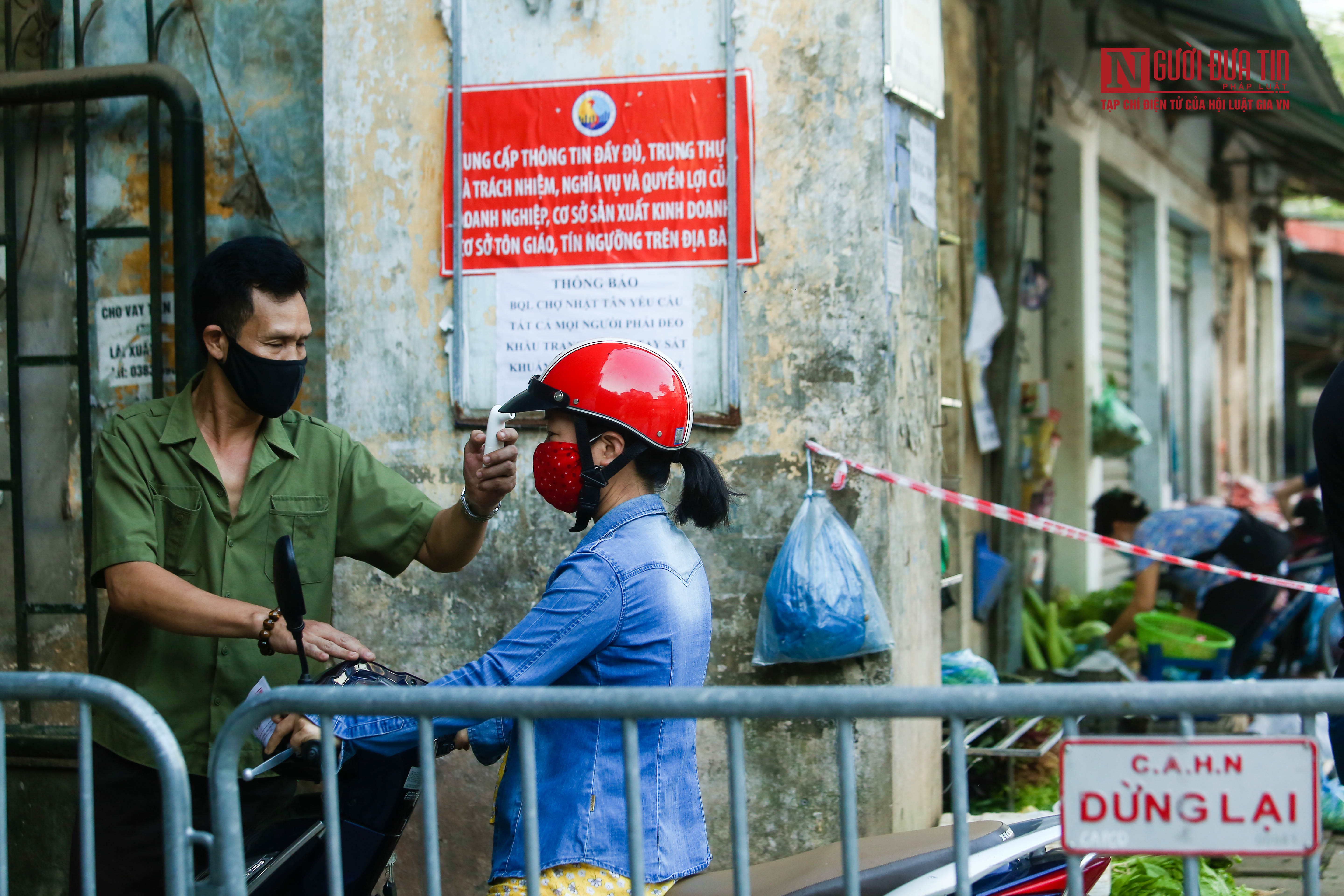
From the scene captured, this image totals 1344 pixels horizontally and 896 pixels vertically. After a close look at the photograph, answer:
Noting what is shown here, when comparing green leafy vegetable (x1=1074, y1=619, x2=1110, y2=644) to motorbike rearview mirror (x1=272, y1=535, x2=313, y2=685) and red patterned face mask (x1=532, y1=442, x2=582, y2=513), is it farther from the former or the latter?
motorbike rearview mirror (x1=272, y1=535, x2=313, y2=685)

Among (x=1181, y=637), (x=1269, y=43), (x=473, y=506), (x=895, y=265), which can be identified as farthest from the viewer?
(x=1269, y=43)

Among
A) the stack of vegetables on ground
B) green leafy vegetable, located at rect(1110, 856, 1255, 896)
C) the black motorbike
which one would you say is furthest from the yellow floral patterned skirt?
the stack of vegetables on ground

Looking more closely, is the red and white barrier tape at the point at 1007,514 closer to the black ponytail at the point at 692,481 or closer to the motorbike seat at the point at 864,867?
the black ponytail at the point at 692,481

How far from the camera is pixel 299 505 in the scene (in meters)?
2.94

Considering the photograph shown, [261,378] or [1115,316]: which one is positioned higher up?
[1115,316]

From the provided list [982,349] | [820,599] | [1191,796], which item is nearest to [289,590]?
[1191,796]

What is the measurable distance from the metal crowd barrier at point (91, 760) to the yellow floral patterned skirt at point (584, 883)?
0.60 metres

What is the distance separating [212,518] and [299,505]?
0.69 feet

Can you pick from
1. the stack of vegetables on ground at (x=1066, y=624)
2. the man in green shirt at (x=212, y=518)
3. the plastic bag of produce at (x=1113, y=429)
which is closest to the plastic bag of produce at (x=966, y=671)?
the stack of vegetables on ground at (x=1066, y=624)

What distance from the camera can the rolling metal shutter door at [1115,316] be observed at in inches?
365

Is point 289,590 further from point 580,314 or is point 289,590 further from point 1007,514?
point 1007,514

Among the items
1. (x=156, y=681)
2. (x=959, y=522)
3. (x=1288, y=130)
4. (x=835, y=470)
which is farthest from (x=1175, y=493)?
(x=156, y=681)

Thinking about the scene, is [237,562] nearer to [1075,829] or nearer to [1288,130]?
[1075,829]

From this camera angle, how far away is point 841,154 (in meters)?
3.57
